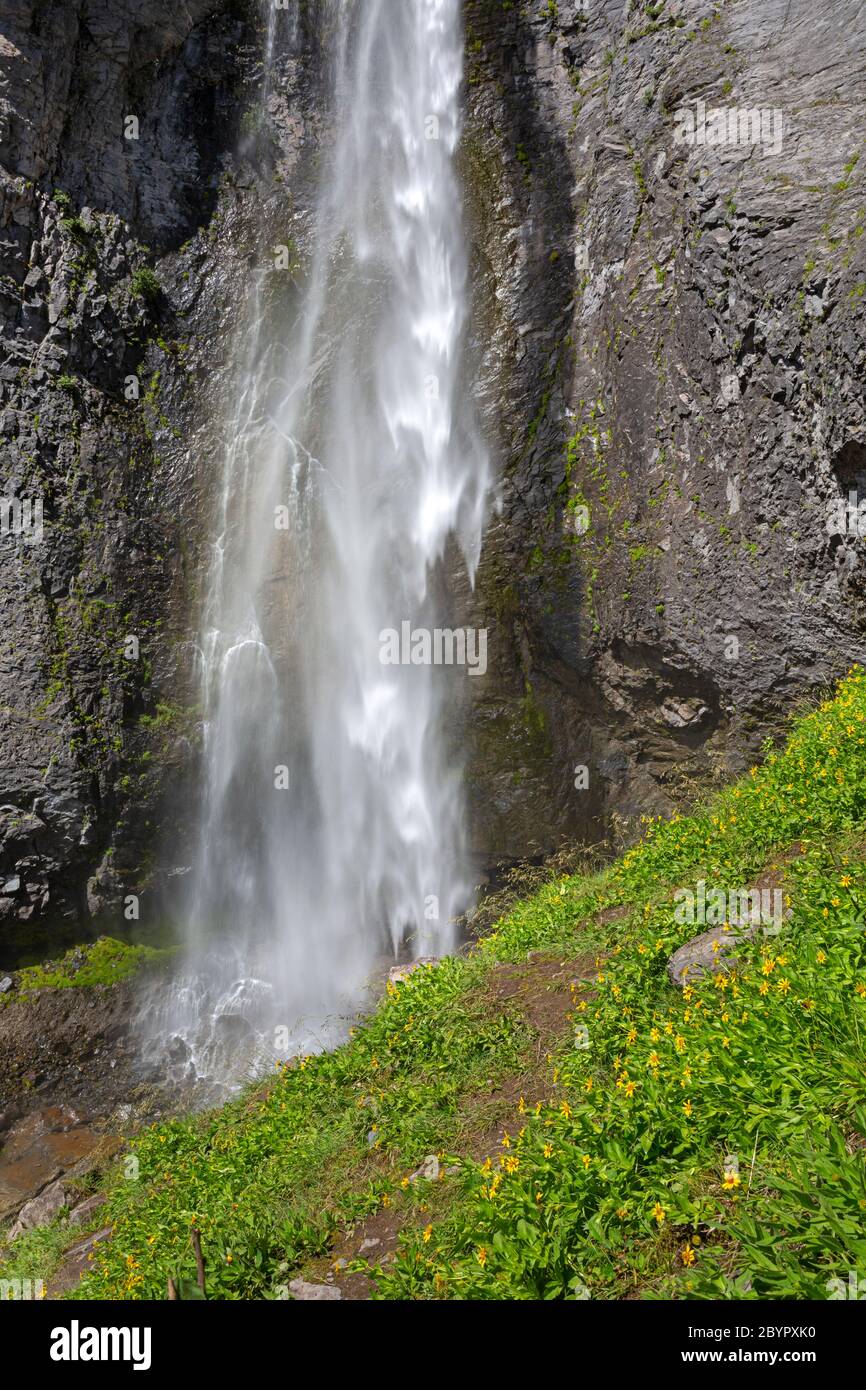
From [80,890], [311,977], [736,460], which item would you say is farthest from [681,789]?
[80,890]

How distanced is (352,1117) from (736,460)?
7.96 metres

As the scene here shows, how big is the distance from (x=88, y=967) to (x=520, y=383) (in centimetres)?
1078

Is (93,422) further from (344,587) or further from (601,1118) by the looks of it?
(601,1118)

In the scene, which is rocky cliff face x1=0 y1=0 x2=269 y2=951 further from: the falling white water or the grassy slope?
the grassy slope

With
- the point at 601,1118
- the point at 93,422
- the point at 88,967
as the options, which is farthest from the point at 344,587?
the point at 601,1118

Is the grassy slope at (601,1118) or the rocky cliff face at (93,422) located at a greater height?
the rocky cliff face at (93,422)

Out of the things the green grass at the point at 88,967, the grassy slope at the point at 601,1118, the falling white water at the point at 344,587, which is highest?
the falling white water at the point at 344,587

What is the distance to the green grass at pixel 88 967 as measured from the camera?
478 inches

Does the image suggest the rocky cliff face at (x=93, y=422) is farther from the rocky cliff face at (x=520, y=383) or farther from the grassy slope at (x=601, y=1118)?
the grassy slope at (x=601, y=1118)

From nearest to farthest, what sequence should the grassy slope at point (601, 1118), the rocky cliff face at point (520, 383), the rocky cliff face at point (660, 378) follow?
the grassy slope at point (601, 1118), the rocky cliff face at point (660, 378), the rocky cliff face at point (520, 383)

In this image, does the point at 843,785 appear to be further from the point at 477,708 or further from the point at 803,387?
the point at 477,708

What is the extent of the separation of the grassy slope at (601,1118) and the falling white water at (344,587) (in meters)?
4.59

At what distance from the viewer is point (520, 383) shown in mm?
13344

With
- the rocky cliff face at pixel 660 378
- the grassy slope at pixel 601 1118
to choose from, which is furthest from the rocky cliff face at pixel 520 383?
the grassy slope at pixel 601 1118
